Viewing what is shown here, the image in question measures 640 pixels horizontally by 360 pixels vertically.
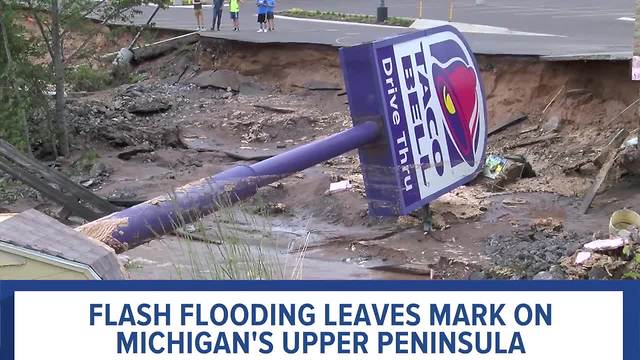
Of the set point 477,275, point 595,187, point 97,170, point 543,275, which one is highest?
point 595,187

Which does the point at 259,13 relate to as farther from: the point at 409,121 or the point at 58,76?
the point at 409,121

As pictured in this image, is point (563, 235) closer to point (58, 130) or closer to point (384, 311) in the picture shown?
point (384, 311)

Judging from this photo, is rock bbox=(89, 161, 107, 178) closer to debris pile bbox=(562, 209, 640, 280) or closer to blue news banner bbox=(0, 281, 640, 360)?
debris pile bbox=(562, 209, 640, 280)

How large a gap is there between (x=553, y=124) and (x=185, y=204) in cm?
933

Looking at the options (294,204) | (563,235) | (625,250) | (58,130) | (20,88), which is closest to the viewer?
(625,250)

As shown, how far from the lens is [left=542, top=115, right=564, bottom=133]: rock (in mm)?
13547

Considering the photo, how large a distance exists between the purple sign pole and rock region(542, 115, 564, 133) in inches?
137

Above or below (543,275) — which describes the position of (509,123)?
above

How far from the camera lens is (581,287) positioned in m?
2.87

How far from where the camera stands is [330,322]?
113 inches

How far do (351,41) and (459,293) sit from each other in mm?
17351


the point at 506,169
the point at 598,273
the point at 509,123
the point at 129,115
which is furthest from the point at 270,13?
the point at 598,273

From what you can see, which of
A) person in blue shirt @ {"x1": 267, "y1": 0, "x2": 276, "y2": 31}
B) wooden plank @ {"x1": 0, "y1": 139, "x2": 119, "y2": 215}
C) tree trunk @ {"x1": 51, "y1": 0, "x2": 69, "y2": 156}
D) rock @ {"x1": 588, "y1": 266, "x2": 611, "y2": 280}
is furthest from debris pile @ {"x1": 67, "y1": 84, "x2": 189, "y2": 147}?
rock @ {"x1": 588, "y1": 266, "x2": 611, "y2": 280}

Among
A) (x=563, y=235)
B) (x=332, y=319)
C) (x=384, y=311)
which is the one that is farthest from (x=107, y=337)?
(x=563, y=235)
